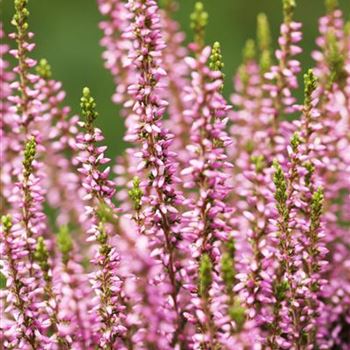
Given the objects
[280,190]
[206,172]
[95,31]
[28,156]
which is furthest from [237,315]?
[95,31]

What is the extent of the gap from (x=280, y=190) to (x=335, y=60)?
69 centimetres

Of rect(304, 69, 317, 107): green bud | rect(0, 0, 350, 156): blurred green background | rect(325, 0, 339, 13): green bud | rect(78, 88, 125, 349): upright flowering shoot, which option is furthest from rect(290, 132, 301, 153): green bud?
rect(0, 0, 350, 156): blurred green background

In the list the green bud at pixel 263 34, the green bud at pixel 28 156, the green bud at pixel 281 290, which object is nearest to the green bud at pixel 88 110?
the green bud at pixel 28 156

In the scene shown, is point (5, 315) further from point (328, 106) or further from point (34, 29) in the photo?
point (34, 29)

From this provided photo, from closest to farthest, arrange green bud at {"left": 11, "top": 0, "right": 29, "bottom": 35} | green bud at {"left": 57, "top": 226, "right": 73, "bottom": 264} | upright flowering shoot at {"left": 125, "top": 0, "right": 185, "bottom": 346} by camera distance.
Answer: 1. green bud at {"left": 57, "top": 226, "right": 73, "bottom": 264}
2. upright flowering shoot at {"left": 125, "top": 0, "right": 185, "bottom": 346}
3. green bud at {"left": 11, "top": 0, "right": 29, "bottom": 35}

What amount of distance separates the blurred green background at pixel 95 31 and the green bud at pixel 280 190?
291 centimetres

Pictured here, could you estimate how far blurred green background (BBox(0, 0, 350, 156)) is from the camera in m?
4.68

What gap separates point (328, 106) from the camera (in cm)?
221

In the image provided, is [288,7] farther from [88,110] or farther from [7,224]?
[7,224]

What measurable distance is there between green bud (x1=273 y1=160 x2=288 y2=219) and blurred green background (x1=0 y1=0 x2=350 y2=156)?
9.54 ft

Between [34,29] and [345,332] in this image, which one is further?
[34,29]

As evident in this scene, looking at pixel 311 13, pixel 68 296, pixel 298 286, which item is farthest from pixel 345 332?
pixel 311 13

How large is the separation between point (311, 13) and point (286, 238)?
355 cm

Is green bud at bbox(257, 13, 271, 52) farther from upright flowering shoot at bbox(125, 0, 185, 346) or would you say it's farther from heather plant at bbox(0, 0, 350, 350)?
upright flowering shoot at bbox(125, 0, 185, 346)
